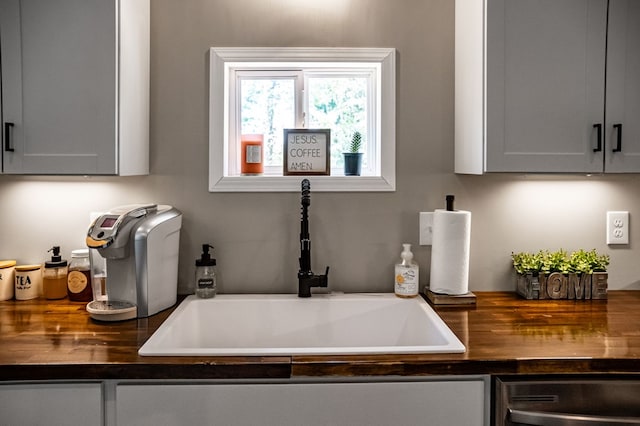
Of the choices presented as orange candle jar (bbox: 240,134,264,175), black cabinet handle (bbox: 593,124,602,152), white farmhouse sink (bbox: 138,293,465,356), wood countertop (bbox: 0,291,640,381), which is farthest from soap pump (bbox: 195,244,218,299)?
black cabinet handle (bbox: 593,124,602,152)

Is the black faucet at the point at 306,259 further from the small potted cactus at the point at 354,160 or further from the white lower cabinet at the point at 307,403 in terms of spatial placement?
the white lower cabinet at the point at 307,403

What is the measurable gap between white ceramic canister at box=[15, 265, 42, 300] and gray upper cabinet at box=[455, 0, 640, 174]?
159cm

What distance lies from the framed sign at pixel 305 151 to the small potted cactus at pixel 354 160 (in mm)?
80

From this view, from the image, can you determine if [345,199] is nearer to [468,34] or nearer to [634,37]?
[468,34]

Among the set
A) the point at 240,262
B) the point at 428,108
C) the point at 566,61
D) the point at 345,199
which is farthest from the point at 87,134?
the point at 566,61

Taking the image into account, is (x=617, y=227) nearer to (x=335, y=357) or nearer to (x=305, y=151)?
(x=305, y=151)

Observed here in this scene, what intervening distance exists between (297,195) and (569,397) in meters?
1.12

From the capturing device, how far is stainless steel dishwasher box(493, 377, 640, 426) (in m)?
1.42

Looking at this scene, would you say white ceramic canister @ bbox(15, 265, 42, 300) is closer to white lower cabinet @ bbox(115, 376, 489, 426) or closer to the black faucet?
white lower cabinet @ bbox(115, 376, 489, 426)

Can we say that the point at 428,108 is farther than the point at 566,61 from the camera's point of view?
Yes

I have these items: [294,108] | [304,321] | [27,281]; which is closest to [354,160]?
[294,108]

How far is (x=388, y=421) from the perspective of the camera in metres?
1.42

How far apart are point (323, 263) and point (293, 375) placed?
77 centimetres

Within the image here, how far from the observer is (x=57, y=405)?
1.40m
